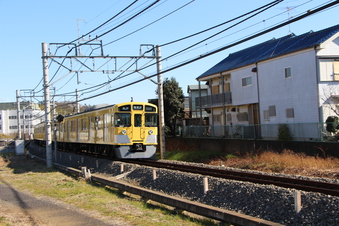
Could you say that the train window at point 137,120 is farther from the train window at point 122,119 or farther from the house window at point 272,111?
the house window at point 272,111

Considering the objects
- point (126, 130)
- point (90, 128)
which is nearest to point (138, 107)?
point (126, 130)

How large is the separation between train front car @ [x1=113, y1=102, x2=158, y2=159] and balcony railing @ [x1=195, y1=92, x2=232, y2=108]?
34.3ft

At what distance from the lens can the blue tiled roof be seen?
20.7 metres

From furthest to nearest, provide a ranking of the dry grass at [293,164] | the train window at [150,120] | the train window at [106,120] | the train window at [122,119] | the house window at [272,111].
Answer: the house window at [272,111] → the train window at [150,120] → the train window at [106,120] → the train window at [122,119] → the dry grass at [293,164]

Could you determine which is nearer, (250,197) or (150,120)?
(250,197)

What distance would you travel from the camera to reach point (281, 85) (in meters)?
22.2

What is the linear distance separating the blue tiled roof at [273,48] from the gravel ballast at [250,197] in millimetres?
12156

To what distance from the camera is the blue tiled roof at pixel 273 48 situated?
2065cm

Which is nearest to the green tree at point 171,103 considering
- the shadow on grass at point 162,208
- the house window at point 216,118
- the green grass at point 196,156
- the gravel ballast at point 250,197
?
the house window at point 216,118

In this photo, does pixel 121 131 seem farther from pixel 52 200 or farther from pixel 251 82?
pixel 251 82

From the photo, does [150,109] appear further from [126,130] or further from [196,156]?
[196,156]

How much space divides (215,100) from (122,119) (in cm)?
1295

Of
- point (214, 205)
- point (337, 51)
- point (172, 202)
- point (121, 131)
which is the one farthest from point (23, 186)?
point (337, 51)

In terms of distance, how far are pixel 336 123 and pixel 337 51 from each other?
5.25 metres
